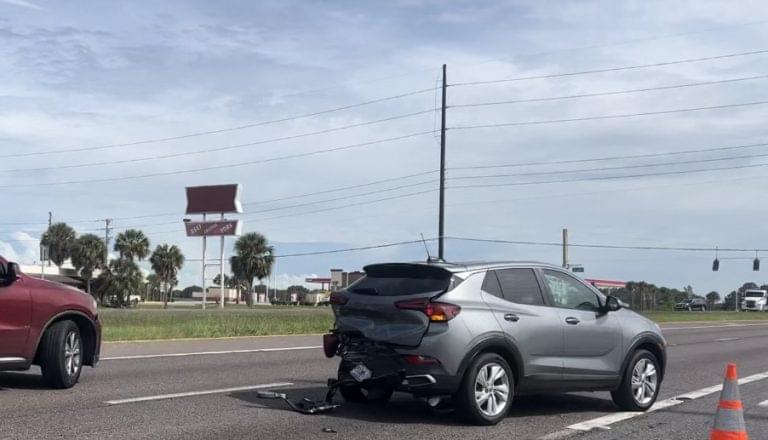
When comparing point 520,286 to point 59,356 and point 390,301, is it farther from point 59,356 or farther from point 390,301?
point 59,356

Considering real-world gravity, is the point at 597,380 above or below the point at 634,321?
below

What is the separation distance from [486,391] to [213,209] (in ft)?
216

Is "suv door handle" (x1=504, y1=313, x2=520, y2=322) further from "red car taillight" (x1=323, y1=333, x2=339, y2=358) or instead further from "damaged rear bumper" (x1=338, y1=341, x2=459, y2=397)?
"red car taillight" (x1=323, y1=333, x2=339, y2=358)

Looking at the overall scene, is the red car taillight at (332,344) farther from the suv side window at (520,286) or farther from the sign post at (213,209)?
the sign post at (213,209)

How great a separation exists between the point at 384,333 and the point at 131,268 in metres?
75.6

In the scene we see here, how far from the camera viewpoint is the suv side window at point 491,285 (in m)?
9.14

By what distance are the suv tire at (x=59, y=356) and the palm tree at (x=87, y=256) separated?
2842 inches

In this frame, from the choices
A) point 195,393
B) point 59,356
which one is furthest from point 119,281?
point 195,393

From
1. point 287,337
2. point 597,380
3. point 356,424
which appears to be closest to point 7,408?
point 356,424

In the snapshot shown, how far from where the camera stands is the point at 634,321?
1047 centimetres

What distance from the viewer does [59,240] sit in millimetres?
88625

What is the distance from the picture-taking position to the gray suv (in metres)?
8.63

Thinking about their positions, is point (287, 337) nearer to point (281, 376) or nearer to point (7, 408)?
point (281, 376)

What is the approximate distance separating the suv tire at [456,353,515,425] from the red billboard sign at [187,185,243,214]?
209 ft
